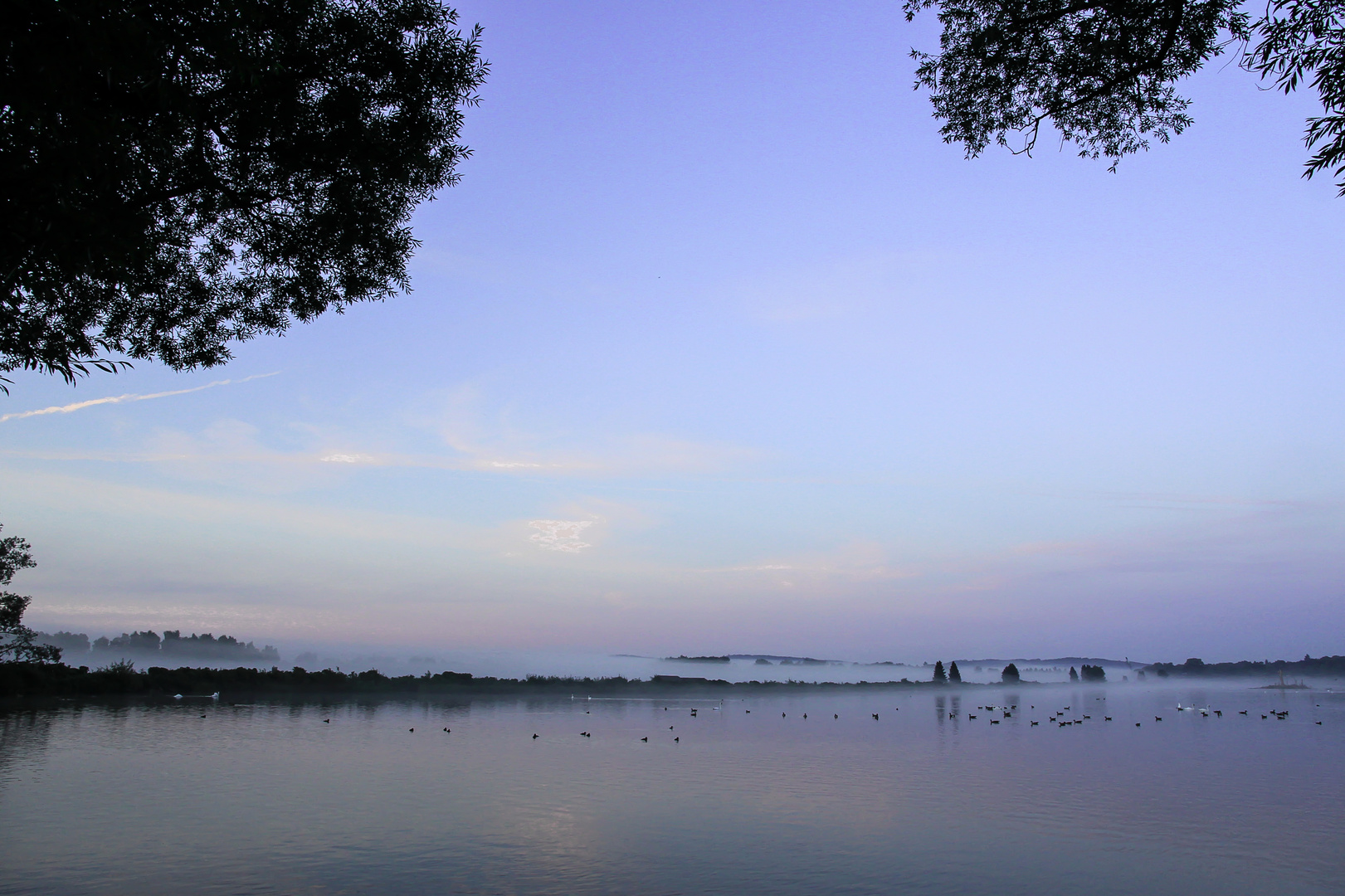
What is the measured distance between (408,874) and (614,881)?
19.4 feet

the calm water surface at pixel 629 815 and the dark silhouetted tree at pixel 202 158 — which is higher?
the dark silhouetted tree at pixel 202 158

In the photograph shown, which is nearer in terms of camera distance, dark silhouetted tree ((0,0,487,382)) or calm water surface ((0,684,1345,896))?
dark silhouetted tree ((0,0,487,382))

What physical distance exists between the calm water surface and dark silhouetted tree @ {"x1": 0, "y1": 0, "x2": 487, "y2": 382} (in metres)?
15.1

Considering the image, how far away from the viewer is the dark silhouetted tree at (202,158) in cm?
983

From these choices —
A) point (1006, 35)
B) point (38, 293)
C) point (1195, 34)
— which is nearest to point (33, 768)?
point (38, 293)

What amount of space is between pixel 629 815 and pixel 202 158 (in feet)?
93.8

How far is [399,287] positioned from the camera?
726 inches

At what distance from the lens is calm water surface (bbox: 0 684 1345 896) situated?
22484 millimetres

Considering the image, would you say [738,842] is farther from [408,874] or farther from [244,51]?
[244,51]

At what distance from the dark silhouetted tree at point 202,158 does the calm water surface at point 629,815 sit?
15.1 m

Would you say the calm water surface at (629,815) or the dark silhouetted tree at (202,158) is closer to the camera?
the dark silhouetted tree at (202,158)

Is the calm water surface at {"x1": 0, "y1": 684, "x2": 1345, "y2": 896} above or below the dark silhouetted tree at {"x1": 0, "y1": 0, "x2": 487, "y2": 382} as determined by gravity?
below

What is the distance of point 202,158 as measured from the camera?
15.0 m

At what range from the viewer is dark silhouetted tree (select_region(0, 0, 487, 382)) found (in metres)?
9.83
